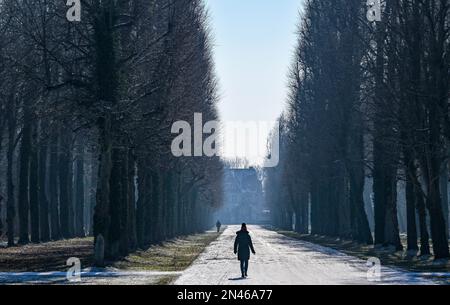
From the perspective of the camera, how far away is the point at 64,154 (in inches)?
2371

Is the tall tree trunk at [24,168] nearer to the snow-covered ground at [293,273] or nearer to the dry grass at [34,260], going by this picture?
the dry grass at [34,260]

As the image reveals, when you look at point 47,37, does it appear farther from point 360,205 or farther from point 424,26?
point 360,205

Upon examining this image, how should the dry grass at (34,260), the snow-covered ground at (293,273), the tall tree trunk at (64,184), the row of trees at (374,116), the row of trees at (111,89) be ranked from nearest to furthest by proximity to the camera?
the snow-covered ground at (293,273) → the dry grass at (34,260) → the row of trees at (111,89) → the row of trees at (374,116) → the tall tree trunk at (64,184)

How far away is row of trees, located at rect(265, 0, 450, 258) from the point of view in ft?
116

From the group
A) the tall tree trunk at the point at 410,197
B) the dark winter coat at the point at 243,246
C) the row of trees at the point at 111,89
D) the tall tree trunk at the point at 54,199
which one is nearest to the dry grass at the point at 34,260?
the row of trees at the point at 111,89

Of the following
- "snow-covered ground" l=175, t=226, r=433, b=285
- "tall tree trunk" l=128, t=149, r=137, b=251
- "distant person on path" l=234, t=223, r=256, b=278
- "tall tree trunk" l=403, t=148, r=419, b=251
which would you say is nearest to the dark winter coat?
"distant person on path" l=234, t=223, r=256, b=278

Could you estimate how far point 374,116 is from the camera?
42438mm

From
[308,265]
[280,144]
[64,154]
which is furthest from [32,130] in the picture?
[280,144]

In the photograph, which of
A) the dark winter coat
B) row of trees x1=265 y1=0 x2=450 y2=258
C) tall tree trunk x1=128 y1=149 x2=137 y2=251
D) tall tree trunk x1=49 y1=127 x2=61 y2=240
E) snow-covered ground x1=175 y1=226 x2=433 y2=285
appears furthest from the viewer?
tall tree trunk x1=49 y1=127 x2=61 y2=240

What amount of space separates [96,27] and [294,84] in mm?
42955

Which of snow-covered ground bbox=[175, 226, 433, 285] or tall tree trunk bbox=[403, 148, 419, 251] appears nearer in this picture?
snow-covered ground bbox=[175, 226, 433, 285]

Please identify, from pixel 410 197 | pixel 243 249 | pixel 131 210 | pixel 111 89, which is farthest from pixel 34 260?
pixel 410 197

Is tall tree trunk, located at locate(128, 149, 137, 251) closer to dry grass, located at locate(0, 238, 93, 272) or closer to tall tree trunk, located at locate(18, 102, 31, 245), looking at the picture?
dry grass, located at locate(0, 238, 93, 272)

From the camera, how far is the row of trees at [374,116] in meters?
35.4
